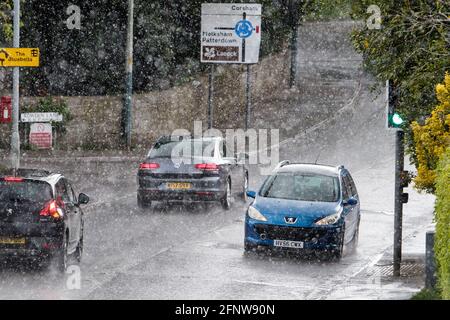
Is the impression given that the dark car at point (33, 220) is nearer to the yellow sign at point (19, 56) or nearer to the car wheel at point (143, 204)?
the car wheel at point (143, 204)

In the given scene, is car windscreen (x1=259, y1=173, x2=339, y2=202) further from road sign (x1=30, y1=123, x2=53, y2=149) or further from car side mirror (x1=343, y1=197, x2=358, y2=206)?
road sign (x1=30, y1=123, x2=53, y2=149)

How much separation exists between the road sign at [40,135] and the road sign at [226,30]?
822 centimetres

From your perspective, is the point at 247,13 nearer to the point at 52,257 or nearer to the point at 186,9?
the point at 186,9

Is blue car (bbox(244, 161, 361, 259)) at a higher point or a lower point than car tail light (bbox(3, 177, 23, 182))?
lower

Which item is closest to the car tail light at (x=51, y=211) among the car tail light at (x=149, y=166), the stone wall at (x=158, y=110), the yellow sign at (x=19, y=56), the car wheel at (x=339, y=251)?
the car wheel at (x=339, y=251)

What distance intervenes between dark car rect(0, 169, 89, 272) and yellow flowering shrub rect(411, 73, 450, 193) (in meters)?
5.55

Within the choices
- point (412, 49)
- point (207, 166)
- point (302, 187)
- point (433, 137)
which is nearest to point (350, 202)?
point (302, 187)

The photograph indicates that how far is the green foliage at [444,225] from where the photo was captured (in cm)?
1202

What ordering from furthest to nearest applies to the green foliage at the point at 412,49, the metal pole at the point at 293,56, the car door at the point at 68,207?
the metal pole at the point at 293,56, the green foliage at the point at 412,49, the car door at the point at 68,207

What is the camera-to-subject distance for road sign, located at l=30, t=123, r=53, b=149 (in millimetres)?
37375

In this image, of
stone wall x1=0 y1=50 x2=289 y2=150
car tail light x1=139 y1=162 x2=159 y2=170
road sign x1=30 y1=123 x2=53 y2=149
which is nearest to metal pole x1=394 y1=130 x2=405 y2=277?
car tail light x1=139 y1=162 x2=159 y2=170

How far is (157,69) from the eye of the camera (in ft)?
142
